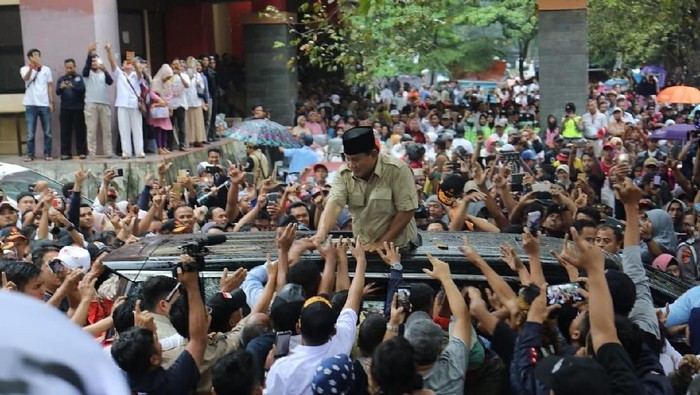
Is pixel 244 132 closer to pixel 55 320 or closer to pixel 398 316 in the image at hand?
pixel 398 316

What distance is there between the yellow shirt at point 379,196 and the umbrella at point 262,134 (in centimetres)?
840

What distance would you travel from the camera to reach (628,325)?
4156 mm

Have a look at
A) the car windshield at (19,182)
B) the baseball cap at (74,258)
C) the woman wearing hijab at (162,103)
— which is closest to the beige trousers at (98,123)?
the woman wearing hijab at (162,103)

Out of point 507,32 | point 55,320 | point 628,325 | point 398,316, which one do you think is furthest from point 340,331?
point 507,32

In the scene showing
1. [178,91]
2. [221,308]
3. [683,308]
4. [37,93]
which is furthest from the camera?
[178,91]

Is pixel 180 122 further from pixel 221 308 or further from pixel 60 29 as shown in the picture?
pixel 221 308

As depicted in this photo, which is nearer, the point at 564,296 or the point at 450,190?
the point at 564,296

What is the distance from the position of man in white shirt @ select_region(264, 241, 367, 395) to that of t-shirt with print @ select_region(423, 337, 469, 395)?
16.0 inches

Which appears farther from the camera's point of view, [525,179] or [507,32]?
[507,32]

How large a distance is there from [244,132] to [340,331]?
10851mm

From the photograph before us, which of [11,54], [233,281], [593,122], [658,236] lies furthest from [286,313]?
[593,122]

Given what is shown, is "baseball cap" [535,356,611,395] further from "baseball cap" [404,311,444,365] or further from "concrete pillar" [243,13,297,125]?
"concrete pillar" [243,13,297,125]

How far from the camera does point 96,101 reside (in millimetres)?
15633

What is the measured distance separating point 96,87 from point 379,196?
10.0m
